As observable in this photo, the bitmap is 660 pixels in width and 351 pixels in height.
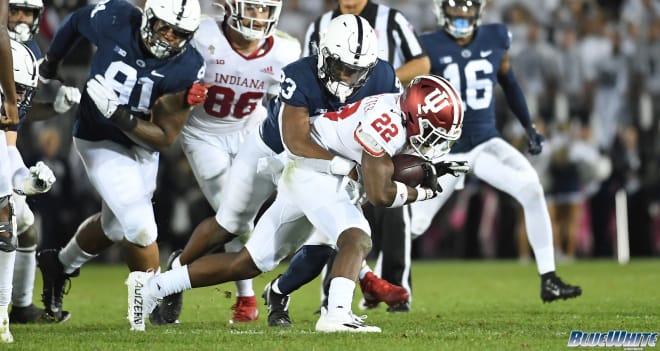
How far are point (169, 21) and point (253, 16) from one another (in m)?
0.67

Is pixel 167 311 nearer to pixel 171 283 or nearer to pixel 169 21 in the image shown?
pixel 171 283

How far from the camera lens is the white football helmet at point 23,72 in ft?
19.7

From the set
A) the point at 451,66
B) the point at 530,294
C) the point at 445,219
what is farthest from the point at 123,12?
the point at 445,219

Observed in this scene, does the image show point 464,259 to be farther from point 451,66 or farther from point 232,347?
point 232,347

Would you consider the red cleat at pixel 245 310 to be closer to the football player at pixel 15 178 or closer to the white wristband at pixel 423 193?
the football player at pixel 15 178

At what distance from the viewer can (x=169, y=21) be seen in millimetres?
6410

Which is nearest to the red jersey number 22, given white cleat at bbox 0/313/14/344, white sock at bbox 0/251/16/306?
white sock at bbox 0/251/16/306

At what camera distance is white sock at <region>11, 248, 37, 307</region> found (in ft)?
22.6

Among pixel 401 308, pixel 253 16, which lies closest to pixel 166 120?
pixel 253 16

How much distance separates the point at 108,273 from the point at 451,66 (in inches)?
211

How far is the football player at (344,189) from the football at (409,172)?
45mm

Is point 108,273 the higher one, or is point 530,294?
point 530,294

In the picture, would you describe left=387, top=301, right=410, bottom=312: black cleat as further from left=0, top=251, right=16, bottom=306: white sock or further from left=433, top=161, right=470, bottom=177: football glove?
left=0, top=251, right=16, bottom=306: white sock

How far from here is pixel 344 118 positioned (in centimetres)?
591
